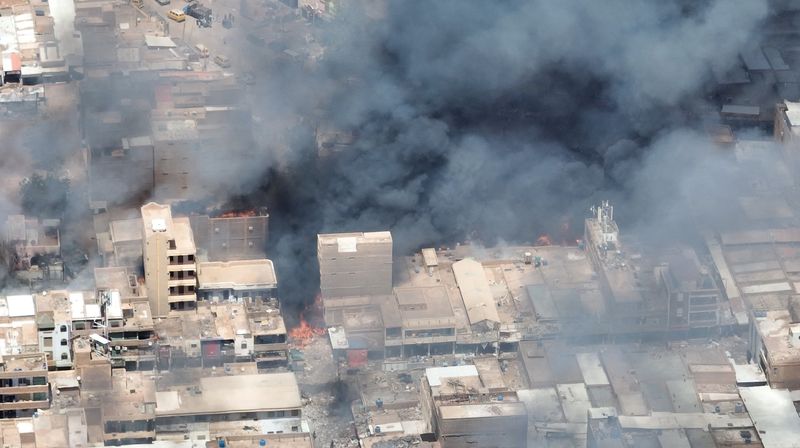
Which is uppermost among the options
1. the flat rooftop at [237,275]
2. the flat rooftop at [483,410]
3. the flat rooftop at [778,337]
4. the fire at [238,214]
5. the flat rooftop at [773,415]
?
the fire at [238,214]

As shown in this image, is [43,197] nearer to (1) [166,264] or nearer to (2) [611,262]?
(1) [166,264]

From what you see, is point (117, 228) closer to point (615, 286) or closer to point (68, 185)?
point (68, 185)

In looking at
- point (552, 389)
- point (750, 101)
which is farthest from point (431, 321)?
point (750, 101)

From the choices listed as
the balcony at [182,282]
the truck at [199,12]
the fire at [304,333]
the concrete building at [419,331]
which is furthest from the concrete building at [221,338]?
the truck at [199,12]

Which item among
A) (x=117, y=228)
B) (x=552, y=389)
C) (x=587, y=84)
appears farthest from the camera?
(x=587, y=84)

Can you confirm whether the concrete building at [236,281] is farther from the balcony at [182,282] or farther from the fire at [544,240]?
the fire at [544,240]

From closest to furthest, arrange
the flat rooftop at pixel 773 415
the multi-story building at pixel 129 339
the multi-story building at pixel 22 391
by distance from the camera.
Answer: the multi-story building at pixel 22 391 → the flat rooftop at pixel 773 415 → the multi-story building at pixel 129 339

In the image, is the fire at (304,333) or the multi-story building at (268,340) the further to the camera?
the fire at (304,333)
